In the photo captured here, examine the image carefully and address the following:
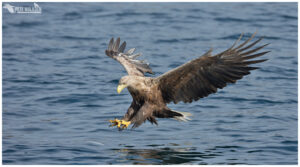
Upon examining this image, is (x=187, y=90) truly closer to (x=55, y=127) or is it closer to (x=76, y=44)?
(x=55, y=127)

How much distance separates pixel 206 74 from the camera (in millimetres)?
7477

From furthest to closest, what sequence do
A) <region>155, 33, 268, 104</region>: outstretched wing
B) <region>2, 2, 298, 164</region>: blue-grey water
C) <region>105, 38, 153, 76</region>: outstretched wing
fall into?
<region>105, 38, 153, 76</region>: outstretched wing < <region>2, 2, 298, 164</region>: blue-grey water < <region>155, 33, 268, 104</region>: outstretched wing

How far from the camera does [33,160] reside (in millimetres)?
7480

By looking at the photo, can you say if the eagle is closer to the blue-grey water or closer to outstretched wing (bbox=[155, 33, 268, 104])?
outstretched wing (bbox=[155, 33, 268, 104])

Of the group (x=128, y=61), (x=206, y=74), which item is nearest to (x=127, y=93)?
(x=128, y=61)

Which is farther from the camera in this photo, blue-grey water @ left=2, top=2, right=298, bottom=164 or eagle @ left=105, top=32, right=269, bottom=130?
blue-grey water @ left=2, top=2, right=298, bottom=164

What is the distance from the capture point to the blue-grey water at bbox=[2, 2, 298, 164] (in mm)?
7887

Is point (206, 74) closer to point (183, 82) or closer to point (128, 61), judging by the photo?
point (183, 82)

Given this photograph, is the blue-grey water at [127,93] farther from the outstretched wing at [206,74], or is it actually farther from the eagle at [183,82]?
the outstretched wing at [206,74]

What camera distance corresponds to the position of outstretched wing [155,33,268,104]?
7.29 m

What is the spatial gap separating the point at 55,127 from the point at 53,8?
34.1 ft

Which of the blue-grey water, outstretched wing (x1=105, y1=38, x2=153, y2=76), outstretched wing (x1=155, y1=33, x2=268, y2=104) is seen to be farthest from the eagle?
outstretched wing (x1=105, y1=38, x2=153, y2=76)

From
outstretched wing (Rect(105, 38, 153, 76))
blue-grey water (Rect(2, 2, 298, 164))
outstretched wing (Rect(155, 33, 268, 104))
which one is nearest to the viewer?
outstretched wing (Rect(155, 33, 268, 104))

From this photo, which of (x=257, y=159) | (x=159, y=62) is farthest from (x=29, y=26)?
(x=257, y=159)
